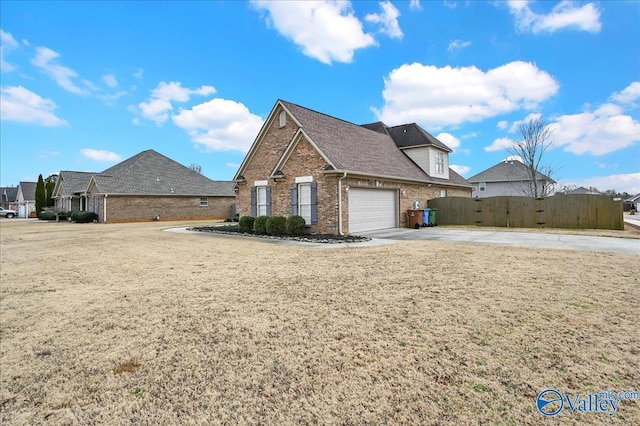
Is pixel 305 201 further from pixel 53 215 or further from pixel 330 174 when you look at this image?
pixel 53 215

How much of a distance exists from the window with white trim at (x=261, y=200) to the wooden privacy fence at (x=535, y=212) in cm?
1025

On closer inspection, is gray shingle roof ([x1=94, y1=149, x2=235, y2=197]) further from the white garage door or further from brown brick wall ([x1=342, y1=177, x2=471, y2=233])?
the white garage door

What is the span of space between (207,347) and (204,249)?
7733 millimetres

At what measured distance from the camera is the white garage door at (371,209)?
1504 cm

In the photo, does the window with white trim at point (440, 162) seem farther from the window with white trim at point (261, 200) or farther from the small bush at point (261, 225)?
the small bush at point (261, 225)

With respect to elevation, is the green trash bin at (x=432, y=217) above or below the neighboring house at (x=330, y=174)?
below

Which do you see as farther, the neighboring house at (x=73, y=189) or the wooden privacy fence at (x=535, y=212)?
the neighboring house at (x=73, y=189)

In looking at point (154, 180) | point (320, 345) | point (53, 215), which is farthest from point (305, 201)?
point (53, 215)

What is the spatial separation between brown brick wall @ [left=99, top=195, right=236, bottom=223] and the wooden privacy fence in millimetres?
21989

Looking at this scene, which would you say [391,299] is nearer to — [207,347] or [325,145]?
[207,347]

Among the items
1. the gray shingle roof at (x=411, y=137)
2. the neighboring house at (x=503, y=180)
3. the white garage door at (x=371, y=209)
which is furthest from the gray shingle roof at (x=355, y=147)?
the neighboring house at (x=503, y=180)

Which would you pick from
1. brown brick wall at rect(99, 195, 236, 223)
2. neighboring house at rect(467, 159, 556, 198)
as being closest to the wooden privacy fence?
neighboring house at rect(467, 159, 556, 198)

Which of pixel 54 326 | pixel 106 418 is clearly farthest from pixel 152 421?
pixel 54 326

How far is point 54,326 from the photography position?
438 centimetres
